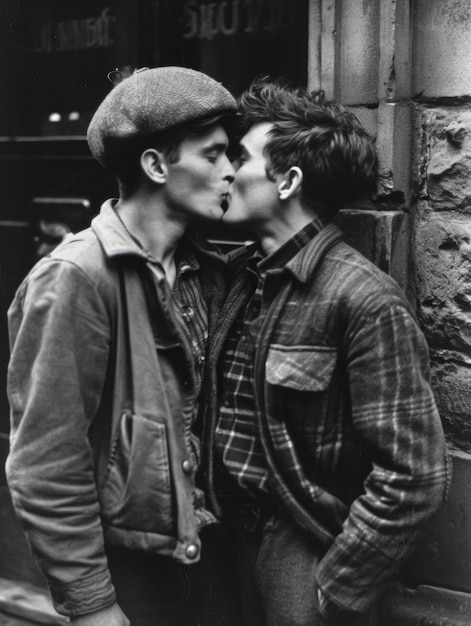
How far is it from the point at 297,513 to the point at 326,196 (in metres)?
0.92

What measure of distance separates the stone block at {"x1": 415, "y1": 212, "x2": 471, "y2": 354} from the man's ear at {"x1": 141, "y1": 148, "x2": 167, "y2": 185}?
91 centimetres

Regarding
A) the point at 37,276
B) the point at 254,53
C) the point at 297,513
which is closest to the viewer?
the point at 37,276

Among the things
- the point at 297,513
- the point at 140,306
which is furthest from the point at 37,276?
the point at 297,513

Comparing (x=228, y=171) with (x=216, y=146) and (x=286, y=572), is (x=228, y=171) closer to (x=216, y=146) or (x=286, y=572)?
(x=216, y=146)

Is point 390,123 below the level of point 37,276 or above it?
above

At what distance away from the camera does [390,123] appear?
2752mm

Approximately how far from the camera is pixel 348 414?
2.45 m

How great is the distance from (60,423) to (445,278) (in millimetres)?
1310

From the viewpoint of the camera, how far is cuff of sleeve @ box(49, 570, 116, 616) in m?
2.31

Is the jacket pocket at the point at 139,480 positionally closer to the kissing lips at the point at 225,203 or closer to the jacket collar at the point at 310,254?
the jacket collar at the point at 310,254

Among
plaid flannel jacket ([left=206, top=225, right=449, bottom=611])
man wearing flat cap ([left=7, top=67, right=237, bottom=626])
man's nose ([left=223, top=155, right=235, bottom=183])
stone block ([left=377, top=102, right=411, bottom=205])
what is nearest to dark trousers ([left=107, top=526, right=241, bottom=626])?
man wearing flat cap ([left=7, top=67, right=237, bottom=626])

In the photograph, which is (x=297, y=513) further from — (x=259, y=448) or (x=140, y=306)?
(x=140, y=306)

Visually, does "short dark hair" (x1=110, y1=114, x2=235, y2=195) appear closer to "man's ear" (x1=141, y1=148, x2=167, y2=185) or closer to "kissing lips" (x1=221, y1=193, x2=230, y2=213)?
"man's ear" (x1=141, y1=148, x2=167, y2=185)

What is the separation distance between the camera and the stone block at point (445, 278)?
274 cm
